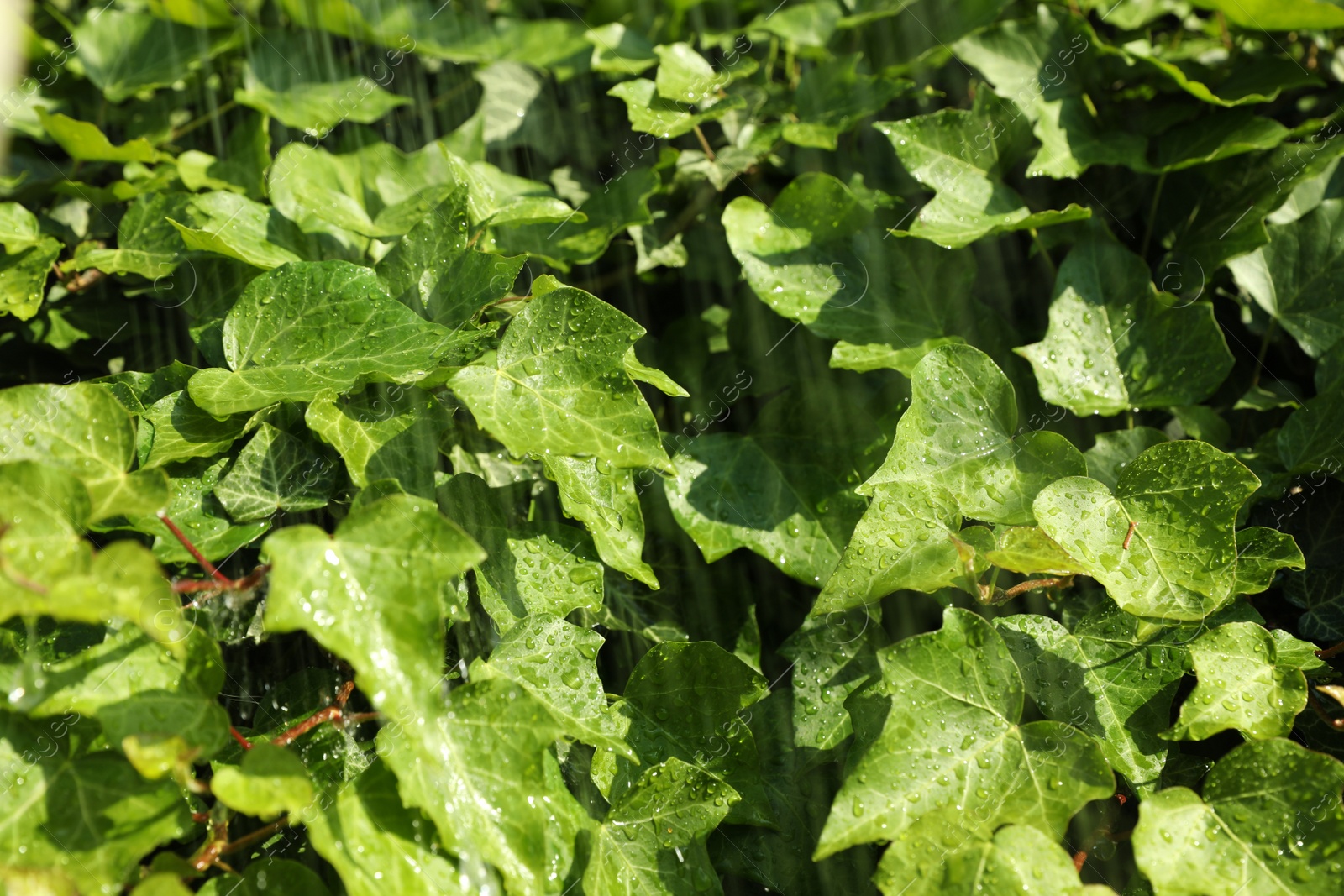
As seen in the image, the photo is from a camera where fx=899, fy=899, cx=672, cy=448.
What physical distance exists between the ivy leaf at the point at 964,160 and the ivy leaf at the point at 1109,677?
0.57 metres

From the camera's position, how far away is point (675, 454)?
1.21 meters

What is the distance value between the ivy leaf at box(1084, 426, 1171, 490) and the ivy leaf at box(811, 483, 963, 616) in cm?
32

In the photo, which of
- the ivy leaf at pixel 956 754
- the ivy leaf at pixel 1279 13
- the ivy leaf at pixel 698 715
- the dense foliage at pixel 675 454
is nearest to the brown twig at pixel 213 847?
the dense foliage at pixel 675 454

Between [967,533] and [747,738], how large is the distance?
0.33 meters

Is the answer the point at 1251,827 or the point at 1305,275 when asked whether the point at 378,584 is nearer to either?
the point at 1251,827

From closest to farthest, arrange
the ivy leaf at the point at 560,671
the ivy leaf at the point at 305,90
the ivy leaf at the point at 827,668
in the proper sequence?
1. the ivy leaf at the point at 560,671
2. the ivy leaf at the point at 827,668
3. the ivy leaf at the point at 305,90

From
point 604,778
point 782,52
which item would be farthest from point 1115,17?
point 604,778

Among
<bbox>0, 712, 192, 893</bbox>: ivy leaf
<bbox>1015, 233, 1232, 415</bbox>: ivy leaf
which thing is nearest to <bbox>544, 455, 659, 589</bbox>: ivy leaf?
<bbox>0, 712, 192, 893</bbox>: ivy leaf

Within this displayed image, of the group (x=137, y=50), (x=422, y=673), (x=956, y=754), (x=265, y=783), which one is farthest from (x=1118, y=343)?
(x=137, y=50)

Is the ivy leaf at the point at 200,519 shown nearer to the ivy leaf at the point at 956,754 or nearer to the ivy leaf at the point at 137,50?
the ivy leaf at the point at 956,754

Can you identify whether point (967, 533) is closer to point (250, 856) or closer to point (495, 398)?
point (495, 398)

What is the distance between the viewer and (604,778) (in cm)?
97

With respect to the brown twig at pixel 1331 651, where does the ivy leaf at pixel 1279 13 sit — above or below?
above

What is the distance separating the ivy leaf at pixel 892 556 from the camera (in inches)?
36.5
